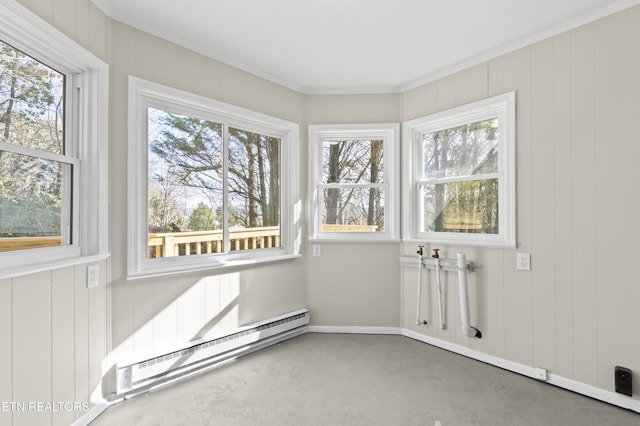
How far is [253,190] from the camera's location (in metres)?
3.21

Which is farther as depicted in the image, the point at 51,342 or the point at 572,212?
the point at 572,212

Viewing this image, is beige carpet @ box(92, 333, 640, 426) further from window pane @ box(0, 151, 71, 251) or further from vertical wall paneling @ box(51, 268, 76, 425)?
window pane @ box(0, 151, 71, 251)

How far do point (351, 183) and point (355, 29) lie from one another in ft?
5.02

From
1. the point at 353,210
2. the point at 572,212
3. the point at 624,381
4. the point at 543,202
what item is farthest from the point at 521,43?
the point at 624,381

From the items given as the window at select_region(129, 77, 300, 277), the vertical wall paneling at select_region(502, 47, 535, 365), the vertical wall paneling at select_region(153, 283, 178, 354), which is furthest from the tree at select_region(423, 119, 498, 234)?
the vertical wall paneling at select_region(153, 283, 178, 354)

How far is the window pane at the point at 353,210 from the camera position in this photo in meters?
3.55

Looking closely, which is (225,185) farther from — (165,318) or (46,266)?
(46,266)

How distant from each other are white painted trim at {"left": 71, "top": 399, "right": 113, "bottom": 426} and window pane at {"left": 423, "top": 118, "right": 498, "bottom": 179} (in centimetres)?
316

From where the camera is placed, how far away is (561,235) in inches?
93.4

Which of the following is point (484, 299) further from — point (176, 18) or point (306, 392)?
point (176, 18)

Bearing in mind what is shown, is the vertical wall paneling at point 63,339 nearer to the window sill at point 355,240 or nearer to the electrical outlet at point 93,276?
the electrical outlet at point 93,276

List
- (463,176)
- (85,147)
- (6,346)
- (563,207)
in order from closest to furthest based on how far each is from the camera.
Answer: (6,346), (85,147), (563,207), (463,176)

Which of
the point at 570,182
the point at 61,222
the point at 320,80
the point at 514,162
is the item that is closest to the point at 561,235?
the point at 570,182

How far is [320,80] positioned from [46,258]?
2.65 m
